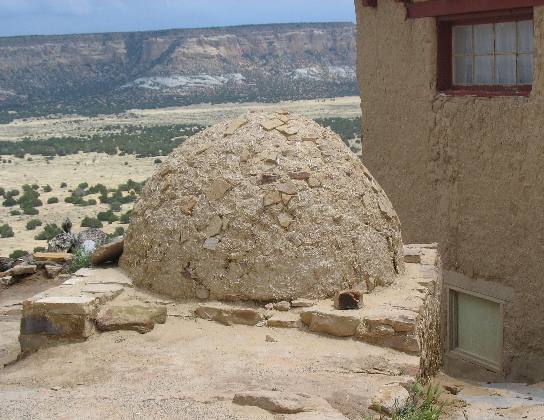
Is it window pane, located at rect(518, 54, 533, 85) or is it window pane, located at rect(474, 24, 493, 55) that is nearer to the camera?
window pane, located at rect(518, 54, 533, 85)

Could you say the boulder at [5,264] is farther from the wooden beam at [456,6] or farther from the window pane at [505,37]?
the window pane at [505,37]

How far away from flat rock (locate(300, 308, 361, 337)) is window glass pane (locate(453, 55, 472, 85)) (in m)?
4.52

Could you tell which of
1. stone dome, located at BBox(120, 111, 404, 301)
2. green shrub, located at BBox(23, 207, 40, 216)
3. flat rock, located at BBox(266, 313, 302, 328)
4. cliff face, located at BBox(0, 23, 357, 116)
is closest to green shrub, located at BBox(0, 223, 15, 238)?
green shrub, located at BBox(23, 207, 40, 216)

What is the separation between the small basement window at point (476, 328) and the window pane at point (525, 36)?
2.82m

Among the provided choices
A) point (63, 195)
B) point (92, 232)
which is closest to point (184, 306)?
point (92, 232)

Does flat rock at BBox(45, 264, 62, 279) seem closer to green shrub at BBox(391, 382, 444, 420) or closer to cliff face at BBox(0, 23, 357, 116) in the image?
green shrub at BBox(391, 382, 444, 420)

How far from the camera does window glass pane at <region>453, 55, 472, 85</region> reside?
9.94 meters

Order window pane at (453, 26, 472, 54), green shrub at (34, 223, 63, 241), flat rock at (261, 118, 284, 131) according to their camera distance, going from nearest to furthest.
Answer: flat rock at (261, 118, 284, 131)
window pane at (453, 26, 472, 54)
green shrub at (34, 223, 63, 241)

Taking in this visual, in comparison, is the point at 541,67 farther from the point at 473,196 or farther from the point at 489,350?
the point at 489,350

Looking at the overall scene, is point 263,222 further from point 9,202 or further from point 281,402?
point 9,202

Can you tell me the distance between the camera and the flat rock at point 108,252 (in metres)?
7.92

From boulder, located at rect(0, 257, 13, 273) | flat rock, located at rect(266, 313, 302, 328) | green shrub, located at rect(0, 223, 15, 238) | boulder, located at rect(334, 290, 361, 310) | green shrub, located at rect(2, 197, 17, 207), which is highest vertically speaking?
boulder, located at rect(334, 290, 361, 310)

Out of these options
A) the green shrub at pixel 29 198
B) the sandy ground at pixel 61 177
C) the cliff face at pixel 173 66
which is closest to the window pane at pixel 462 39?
the sandy ground at pixel 61 177

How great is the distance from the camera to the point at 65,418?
5016 millimetres
